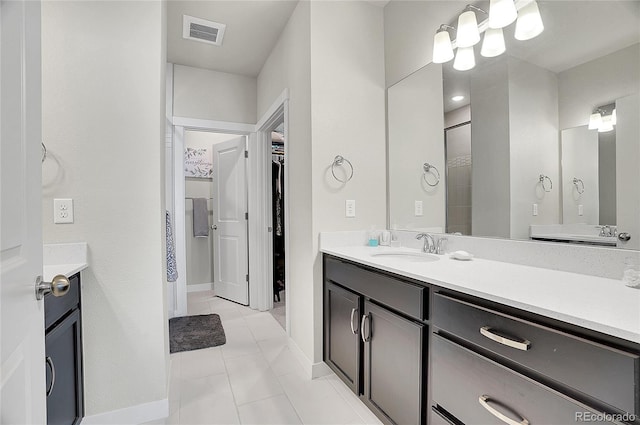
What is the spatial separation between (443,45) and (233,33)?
5.88 ft

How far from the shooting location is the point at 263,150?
3.47 meters

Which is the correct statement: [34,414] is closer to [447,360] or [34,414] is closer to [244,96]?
[447,360]

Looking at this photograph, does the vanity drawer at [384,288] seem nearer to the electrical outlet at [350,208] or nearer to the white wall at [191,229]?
the electrical outlet at [350,208]

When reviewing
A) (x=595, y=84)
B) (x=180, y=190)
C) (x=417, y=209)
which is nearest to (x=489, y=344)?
(x=595, y=84)

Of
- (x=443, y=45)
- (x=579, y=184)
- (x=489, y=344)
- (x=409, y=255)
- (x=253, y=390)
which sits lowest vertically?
(x=253, y=390)

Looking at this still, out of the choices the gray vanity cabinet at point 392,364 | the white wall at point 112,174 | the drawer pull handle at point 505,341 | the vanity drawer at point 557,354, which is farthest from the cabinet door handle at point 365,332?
the white wall at point 112,174

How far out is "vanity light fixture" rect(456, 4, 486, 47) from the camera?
171 centimetres

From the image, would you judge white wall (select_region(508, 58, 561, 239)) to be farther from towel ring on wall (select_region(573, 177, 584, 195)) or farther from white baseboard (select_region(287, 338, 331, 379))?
white baseboard (select_region(287, 338, 331, 379))

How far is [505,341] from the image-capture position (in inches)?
36.4

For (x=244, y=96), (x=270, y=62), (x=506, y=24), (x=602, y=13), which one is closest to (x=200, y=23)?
(x=270, y=62)

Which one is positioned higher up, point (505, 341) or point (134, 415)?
point (505, 341)

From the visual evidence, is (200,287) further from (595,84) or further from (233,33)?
(595,84)

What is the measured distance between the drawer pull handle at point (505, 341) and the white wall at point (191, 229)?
4.01 metres

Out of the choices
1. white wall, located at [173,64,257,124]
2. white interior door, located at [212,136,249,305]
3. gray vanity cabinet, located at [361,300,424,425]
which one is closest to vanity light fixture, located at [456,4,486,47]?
gray vanity cabinet, located at [361,300,424,425]
